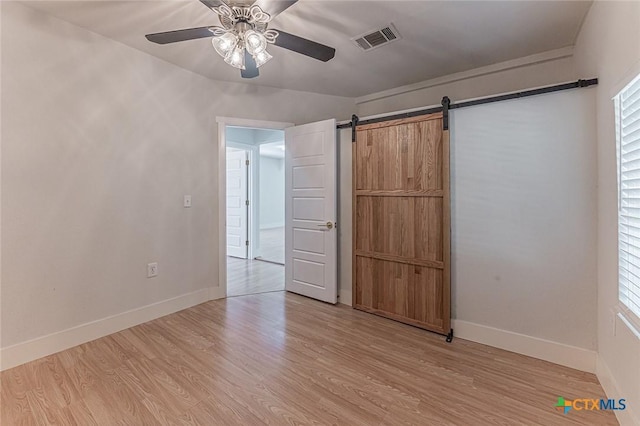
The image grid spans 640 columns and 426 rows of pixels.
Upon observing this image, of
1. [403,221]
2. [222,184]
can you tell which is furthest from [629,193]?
[222,184]

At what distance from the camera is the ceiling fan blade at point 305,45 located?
1737mm

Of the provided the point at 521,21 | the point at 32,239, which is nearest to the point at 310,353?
the point at 32,239

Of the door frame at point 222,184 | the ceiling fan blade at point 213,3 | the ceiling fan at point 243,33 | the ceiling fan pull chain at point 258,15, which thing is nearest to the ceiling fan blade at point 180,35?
the ceiling fan at point 243,33

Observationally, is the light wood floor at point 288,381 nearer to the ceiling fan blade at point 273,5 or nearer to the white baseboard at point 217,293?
the white baseboard at point 217,293

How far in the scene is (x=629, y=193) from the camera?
1.48 meters

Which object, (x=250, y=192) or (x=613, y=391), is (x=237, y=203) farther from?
(x=613, y=391)

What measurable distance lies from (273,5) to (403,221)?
2.05 metres

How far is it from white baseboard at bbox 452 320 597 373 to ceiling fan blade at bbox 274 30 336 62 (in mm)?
2435

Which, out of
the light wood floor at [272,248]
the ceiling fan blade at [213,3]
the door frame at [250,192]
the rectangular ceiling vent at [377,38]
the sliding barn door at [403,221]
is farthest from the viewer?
the light wood floor at [272,248]

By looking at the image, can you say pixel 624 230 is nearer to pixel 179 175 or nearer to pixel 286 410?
pixel 286 410

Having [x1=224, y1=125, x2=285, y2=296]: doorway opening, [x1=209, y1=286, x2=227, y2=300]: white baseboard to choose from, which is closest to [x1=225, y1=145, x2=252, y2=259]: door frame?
[x1=224, y1=125, x2=285, y2=296]: doorway opening

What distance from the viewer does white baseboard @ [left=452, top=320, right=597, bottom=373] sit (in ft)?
6.64

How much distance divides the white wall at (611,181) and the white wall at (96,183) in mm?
3202

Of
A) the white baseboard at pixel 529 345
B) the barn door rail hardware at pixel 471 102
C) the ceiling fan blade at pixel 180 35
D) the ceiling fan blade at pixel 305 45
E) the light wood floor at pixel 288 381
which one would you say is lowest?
the light wood floor at pixel 288 381
